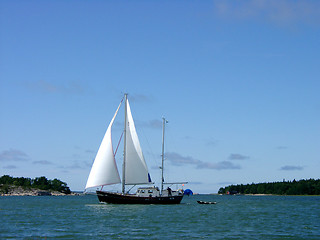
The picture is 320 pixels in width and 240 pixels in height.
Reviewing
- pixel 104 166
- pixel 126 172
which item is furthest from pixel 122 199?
pixel 104 166

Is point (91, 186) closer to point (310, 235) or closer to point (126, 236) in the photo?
point (126, 236)

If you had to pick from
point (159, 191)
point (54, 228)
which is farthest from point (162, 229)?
point (159, 191)

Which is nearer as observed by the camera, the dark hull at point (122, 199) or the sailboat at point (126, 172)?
the sailboat at point (126, 172)

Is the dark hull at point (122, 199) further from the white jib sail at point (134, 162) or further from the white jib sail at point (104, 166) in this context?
the white jib sail at point (104, 166)

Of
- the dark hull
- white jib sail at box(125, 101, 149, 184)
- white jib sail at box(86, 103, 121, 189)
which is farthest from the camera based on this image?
the dark hull

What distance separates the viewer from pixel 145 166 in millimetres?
93625

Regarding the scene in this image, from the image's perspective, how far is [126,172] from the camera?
93250 mm

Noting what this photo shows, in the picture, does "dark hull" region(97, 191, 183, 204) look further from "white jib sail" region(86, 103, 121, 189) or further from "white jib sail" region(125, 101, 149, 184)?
"white jib sail" region(86, 103, 121, 189)

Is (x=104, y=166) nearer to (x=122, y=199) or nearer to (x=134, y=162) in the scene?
(x=134, y=162)

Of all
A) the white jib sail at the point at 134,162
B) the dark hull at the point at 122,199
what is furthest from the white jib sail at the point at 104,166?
the dark hull at the point at 122,199

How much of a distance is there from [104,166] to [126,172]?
20.3ft

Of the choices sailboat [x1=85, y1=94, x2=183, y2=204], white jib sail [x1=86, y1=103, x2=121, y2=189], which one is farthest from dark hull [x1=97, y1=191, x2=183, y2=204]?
white jib sail [x1=86, y1=103, x2=121, y2=189]

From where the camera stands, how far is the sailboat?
88.7m

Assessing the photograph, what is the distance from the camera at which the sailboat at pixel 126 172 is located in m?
88.7
